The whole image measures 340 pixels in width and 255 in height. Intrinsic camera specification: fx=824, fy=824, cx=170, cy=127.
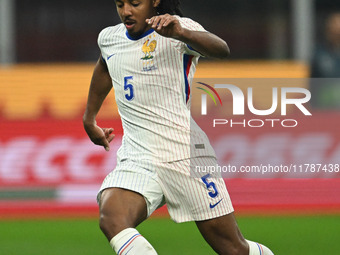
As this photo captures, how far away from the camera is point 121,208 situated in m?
4.50

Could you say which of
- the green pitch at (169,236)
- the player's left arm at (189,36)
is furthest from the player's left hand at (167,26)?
the green pitch at (169,236)

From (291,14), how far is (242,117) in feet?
41.3

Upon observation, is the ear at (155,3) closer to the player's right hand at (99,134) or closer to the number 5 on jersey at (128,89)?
the number 5 on jersey at (128,89)

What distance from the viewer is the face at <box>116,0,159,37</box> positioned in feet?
15.3

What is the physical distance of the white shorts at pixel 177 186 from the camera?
183 inches

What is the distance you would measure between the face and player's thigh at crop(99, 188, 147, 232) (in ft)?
3.04

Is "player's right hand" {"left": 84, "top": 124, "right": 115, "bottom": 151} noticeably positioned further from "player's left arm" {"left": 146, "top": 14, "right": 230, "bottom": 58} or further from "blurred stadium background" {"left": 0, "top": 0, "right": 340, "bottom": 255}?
"blurred stadium background" {"left": 0, "top": 0, "right": 340, "bottom": 255}

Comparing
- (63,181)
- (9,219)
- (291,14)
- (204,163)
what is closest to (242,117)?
(63,181)

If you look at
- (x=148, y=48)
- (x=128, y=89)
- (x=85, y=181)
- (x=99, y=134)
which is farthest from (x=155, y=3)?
(x=85, y=181)

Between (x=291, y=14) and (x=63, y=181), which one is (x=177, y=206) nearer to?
(x=63, y=181)

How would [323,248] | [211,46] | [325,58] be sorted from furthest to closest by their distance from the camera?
[325,58]
[323,248]
[211,46]

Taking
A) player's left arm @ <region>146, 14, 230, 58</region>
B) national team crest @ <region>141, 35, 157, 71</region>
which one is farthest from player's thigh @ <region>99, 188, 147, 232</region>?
player's left arm @ <region>146, 14, 230, 58</region>

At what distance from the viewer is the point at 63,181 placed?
9688 mm

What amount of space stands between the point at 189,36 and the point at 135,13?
0.51m
